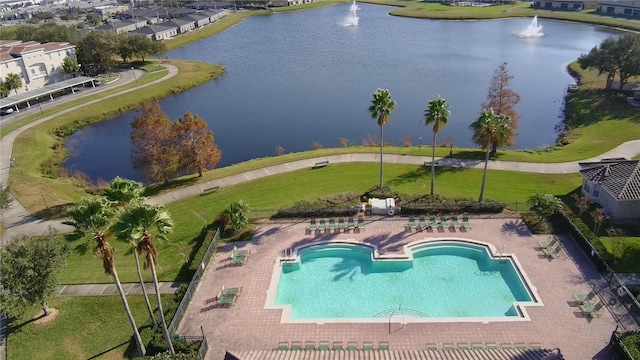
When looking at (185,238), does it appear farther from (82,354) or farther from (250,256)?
(82,354)

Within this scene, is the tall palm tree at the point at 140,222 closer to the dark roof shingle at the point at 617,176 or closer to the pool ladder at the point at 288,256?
the pool ladder at the point at 288,256

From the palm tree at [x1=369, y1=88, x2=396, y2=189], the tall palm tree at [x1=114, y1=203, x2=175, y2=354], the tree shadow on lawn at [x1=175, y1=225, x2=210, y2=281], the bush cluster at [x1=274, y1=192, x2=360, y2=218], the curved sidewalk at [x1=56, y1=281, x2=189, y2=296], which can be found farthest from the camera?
the palm tree at [x1=369, y1=88, x2=396, y2=189]

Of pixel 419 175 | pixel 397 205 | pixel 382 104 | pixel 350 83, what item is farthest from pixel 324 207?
pixel 350 83

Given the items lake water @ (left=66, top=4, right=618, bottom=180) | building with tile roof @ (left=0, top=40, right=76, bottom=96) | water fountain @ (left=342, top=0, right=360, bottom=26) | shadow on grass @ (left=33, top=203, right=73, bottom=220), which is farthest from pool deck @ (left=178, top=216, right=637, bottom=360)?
water fountain @ (left=342, top=0, right=360, bottom=26)

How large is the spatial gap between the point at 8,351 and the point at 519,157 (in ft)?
180

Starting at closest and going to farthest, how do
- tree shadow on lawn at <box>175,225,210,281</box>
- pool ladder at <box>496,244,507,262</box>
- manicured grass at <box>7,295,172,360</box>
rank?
manicured grass at <box>7,295,172,360</box> < pool ladder at <box>496,244,507,262</box> < tree shadow on lawn at <box>175,225,210,281</box>

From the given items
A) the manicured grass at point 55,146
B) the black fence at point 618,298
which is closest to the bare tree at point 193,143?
the manicured grass at point 55,146

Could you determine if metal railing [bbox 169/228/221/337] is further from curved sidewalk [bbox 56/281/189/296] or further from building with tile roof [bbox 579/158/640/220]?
building with tile roof [bbox 579/158/640/220]

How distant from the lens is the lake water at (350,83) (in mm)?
72875

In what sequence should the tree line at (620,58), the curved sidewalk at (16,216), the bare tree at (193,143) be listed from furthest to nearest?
the tree line at (620,58) → the bare tree at (193,143) → the curved sidewalk at (16,216)

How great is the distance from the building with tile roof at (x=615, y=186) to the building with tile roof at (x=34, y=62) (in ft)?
348

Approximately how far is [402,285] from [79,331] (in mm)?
24937

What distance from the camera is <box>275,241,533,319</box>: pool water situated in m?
33.3

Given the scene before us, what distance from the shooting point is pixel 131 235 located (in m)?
23.6
